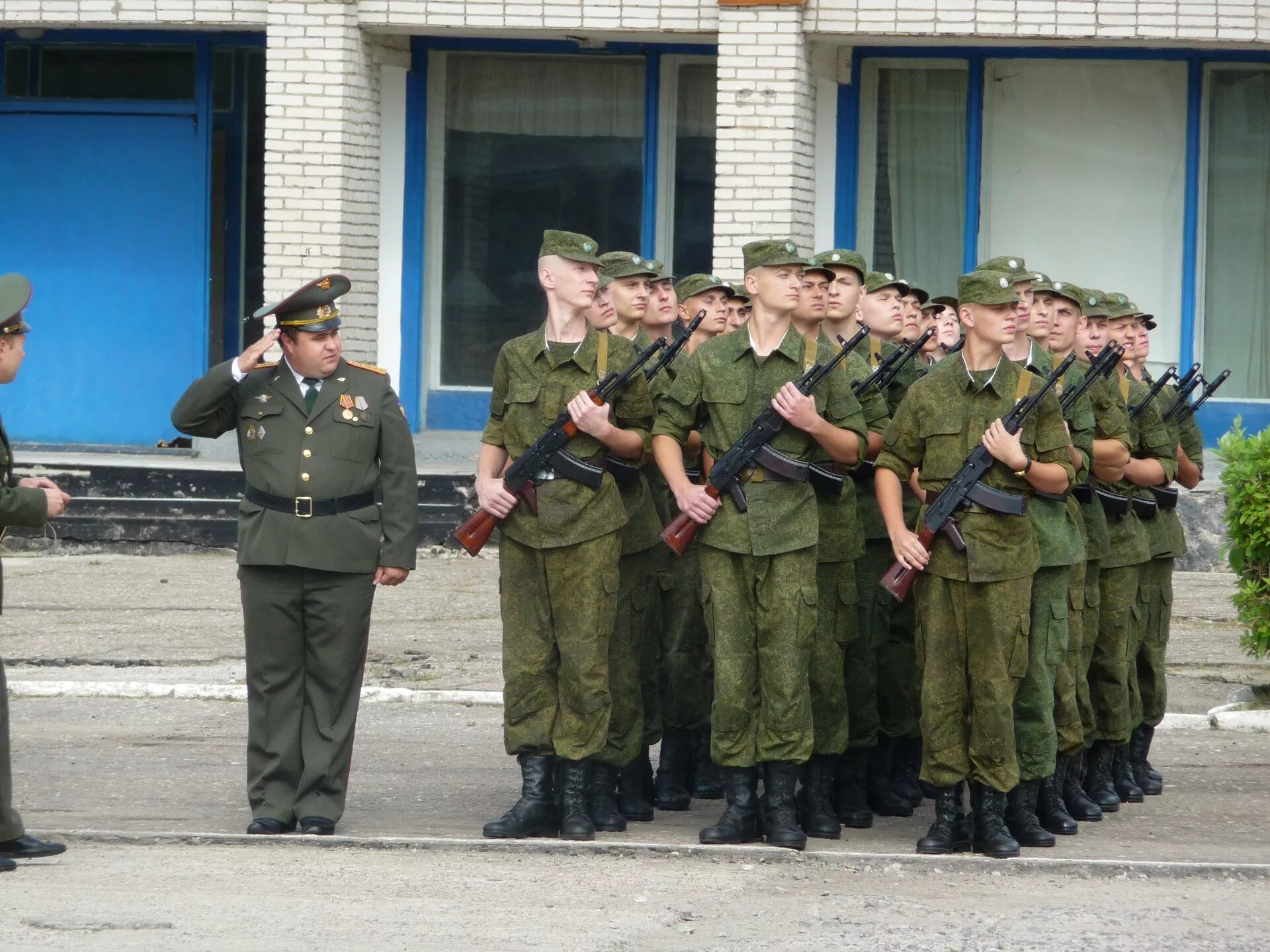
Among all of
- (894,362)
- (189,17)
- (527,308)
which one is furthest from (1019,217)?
(894,362)

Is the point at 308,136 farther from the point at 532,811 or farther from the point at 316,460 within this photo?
the point at 532,811

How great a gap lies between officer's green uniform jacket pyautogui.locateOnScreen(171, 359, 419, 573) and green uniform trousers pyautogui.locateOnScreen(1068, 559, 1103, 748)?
2601mm

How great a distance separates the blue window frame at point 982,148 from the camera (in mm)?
14867

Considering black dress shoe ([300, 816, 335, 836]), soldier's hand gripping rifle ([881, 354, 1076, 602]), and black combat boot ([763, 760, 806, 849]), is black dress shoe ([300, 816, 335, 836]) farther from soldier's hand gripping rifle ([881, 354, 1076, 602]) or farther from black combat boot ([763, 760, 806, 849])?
soldier's hand gripping rifle ([881, 354, 1076, 602])

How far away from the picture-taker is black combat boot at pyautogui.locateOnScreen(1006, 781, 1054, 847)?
6723 millimetres

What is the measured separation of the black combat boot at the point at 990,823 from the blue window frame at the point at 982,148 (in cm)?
891

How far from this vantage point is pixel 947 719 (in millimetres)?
6594

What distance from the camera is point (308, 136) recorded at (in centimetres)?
1411

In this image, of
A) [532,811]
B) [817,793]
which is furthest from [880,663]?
[532,811]

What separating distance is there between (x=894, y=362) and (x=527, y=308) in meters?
8.84

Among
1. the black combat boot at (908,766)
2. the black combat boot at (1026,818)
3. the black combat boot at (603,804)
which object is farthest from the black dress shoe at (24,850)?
the black combat boot at (1026,818)

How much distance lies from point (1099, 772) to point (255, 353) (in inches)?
145

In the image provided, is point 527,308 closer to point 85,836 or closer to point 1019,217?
point 1019,217

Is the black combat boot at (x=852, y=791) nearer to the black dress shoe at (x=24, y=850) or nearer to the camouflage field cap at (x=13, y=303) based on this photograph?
the black dress shoe at (x=24, y=850)
